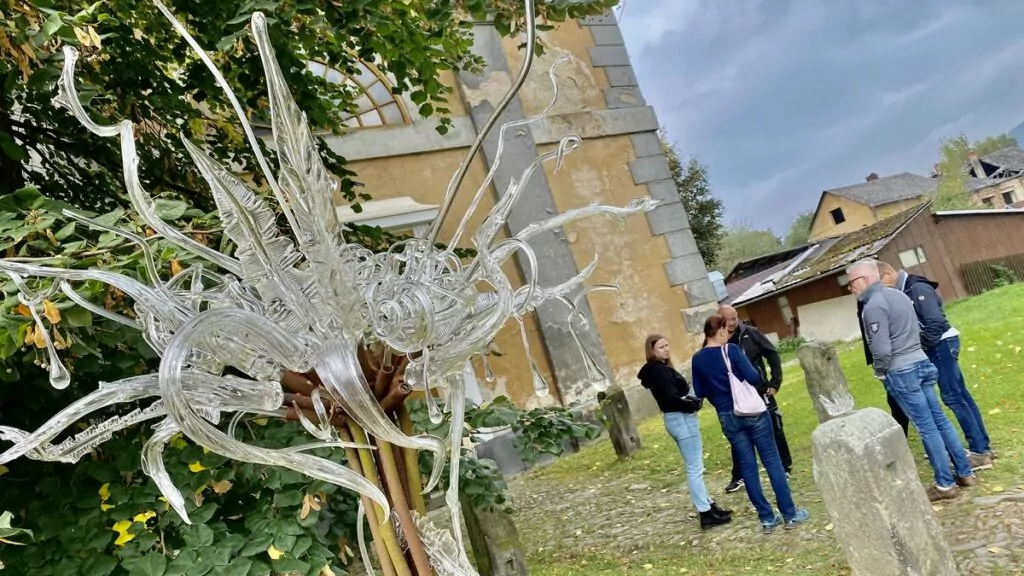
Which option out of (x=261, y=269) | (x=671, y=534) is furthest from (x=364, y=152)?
(x=261, y=269)

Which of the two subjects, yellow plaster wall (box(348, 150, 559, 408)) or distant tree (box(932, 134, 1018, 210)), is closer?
yellow plaster wall (box(348, 150, 559, 408))

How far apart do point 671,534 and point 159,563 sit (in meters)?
4.36

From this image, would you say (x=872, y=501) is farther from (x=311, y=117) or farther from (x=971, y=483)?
(x=311, y=117)

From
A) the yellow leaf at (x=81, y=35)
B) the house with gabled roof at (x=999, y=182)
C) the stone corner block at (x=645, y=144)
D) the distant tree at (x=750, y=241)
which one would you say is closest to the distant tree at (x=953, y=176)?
the house with gabled roof at (x=999, y=182)

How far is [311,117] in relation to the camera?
16.3ft

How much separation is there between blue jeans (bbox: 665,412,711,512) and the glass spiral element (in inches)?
183

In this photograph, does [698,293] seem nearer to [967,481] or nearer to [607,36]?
[607,36]

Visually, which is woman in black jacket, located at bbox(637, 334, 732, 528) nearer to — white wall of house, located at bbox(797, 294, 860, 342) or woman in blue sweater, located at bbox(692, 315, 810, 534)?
woman in blue sweater, located at bbox(692, 315, 810, 534)

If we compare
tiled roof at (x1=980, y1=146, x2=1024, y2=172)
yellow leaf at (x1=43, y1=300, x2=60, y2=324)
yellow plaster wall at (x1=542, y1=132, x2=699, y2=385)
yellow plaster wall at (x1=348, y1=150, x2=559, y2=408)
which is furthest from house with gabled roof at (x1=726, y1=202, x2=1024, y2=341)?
tiled roof at (x1=980, y1=146, x2=1024, y2=172)

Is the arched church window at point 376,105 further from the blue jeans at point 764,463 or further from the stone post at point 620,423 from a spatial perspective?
the blue jeans at point 764,463

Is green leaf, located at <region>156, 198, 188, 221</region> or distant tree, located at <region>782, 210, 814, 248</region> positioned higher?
distant tree, located at <region>782, 210, 814, 248</region>

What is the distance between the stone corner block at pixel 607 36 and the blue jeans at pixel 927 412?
8937 mm

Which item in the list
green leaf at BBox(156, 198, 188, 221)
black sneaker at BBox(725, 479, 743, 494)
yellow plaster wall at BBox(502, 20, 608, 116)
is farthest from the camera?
yellow plaster wall at BBox(502, 20, 608, 116)

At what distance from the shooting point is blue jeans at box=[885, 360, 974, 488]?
472 centimetres
